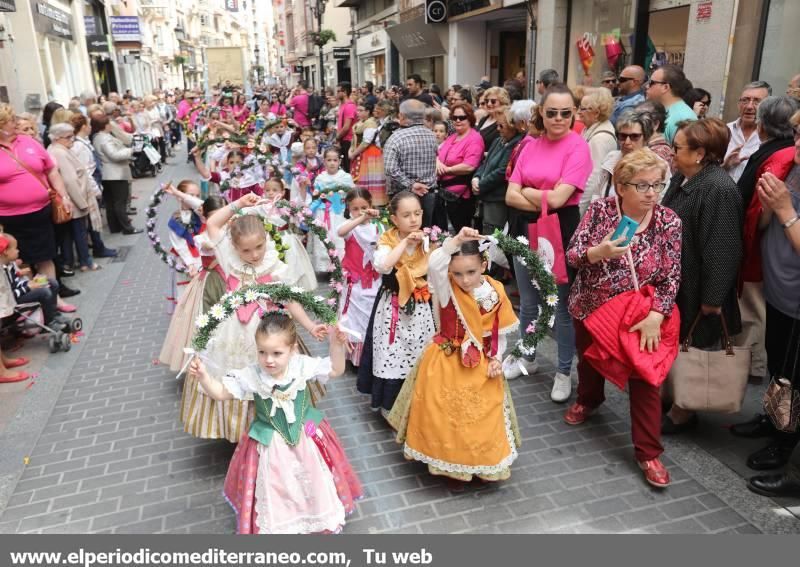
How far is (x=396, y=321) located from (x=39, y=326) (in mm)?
3984

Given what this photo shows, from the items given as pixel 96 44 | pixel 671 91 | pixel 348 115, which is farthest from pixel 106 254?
pixel 96 44

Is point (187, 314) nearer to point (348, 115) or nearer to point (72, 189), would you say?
point (72, 189)

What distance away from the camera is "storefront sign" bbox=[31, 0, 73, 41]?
57.4 feet

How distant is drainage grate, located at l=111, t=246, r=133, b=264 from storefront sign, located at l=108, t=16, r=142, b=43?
83.3ft

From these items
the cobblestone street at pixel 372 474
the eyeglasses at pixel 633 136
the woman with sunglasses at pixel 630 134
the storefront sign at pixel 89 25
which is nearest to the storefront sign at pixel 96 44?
the storefront sign at pixel 89 25

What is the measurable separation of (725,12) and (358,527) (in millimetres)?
7621

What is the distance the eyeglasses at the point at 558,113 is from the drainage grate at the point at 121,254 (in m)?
6.90

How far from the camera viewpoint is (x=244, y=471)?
3150 mm

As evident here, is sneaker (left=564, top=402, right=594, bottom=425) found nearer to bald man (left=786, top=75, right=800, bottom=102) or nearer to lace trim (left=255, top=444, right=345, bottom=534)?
lace trim (left=255, top=444, right=345, bottom=534)

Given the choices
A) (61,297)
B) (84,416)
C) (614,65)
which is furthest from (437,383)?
(614,65)

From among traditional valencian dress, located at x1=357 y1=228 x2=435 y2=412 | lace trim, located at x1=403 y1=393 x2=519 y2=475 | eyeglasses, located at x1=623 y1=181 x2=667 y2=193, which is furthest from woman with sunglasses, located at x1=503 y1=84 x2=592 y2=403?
eyeglasses, located at x1=623 y1=181 x2=667 y2=193

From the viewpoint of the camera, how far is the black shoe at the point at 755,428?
13.4 feet

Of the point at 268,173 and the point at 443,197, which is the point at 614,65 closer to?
the point at 443,197

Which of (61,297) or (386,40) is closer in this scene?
(61,297)
